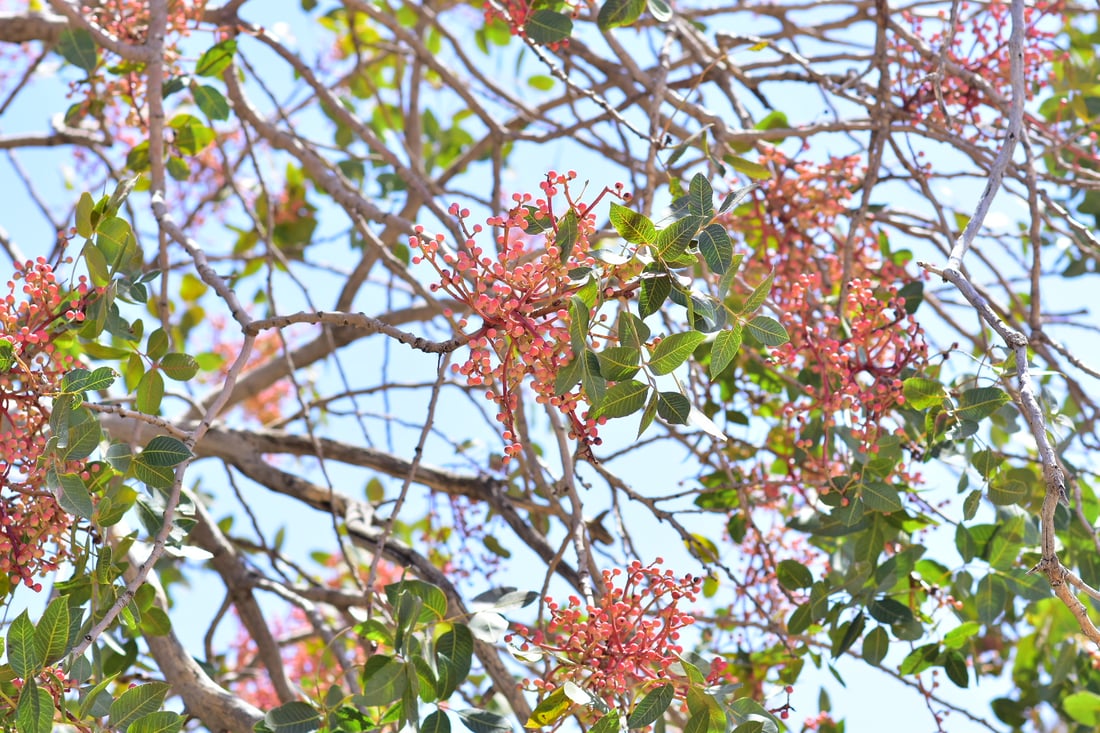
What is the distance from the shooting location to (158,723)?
1259 mm

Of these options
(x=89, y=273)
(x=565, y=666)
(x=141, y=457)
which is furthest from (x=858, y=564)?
(x=89, y=273)

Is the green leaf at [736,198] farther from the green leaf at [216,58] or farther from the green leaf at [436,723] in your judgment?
the green leaf at [216,58]

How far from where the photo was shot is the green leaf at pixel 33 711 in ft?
3.77

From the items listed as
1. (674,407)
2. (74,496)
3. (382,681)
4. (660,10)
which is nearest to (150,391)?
(74,496)

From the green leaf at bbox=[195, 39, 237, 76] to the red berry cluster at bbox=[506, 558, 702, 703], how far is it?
138cm

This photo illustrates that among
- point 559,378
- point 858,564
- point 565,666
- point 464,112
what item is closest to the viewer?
point 559,378

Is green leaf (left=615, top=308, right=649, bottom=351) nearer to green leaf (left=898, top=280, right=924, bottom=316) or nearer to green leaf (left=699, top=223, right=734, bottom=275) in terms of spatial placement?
green leaf (left=699, top=223, right=734, bottom=275)

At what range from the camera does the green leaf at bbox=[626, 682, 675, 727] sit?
1.24 m

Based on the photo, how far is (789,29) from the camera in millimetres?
2607

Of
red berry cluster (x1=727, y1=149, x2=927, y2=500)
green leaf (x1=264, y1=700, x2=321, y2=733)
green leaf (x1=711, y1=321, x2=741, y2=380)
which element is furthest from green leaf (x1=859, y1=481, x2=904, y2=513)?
green leaf (x1=264, y1=700, x2=321, y2=733)

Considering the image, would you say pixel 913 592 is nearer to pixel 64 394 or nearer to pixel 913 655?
pixel 913 655

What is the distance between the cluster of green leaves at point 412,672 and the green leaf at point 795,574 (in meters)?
0.52

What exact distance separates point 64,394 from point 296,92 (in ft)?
7.35

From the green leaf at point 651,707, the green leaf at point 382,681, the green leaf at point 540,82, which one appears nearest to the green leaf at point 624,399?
the green leaf at point 651,707
